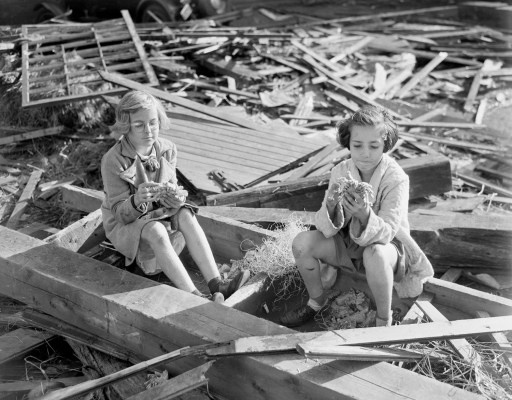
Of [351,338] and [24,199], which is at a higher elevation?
[351,338]

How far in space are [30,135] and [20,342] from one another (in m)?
3.72

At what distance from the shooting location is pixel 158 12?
11984 millimetres

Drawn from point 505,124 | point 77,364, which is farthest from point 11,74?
point 505,124

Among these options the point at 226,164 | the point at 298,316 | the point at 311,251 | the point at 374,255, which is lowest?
the point at 226,164

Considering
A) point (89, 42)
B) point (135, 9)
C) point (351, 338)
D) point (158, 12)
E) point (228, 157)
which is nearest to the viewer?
point (351, 338)

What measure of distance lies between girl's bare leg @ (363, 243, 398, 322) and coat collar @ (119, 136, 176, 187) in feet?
4.57

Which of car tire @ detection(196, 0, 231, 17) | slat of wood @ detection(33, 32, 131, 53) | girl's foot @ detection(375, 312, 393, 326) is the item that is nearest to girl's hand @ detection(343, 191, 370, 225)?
girl's foot @ detection(375, 312, 393, 326)

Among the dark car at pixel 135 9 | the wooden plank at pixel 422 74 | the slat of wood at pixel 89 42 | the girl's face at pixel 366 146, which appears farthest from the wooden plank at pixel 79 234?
the dark car at pixel 135 9

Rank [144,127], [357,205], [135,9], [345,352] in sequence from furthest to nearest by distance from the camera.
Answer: [135,9]
[144,127]
[357,205]
[345,352]

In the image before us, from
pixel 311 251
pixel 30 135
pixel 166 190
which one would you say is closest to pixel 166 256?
pixel 166 190

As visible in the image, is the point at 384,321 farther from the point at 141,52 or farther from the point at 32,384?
the point at 141,52

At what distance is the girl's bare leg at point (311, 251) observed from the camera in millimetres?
4449

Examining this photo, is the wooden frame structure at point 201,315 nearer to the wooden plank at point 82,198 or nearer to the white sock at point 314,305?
the white sock at point 314,305

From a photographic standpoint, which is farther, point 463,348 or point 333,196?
point 333,196
